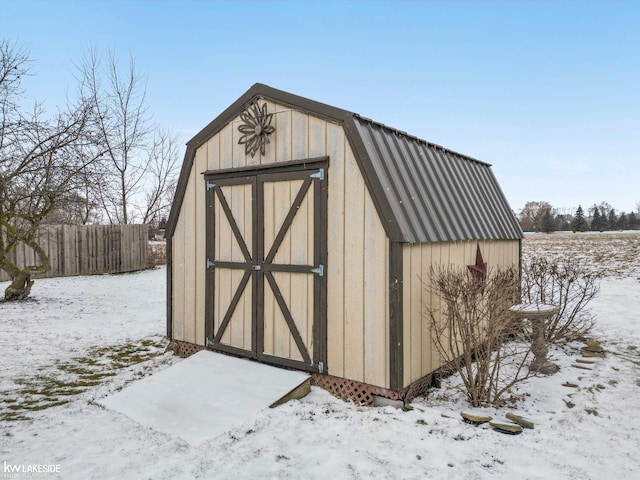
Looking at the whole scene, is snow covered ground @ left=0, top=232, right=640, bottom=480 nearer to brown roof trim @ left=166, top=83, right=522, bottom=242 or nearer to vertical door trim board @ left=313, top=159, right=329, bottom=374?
vertical door trim board @ left=313, top=159, right=329, bottom=374

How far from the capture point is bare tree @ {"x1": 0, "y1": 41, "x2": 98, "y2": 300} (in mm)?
7336

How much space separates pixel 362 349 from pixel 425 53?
30.9 feet

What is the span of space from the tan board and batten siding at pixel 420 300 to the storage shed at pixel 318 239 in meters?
0.02

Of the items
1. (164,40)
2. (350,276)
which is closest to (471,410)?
(350,276)

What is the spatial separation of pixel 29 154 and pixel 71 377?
18.1ft

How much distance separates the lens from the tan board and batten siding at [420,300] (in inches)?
145

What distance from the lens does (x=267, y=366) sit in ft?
14.5

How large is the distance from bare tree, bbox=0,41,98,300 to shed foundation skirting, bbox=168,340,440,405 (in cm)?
686

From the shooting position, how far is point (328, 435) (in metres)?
3.06

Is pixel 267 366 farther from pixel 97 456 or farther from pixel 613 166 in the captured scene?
pixel 613 166

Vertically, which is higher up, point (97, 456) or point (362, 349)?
point (362, 349)

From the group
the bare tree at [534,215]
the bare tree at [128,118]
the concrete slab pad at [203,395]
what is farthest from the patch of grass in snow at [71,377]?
the bare tree at [534,215]

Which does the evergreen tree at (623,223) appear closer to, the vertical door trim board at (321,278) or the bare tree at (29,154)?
the vertical door trim board at (321,278)

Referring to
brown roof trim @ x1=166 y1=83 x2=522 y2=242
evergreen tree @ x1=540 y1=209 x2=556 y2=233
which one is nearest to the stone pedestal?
brown roof trim @ x1=166 y1=83 x2=522 y2=242
